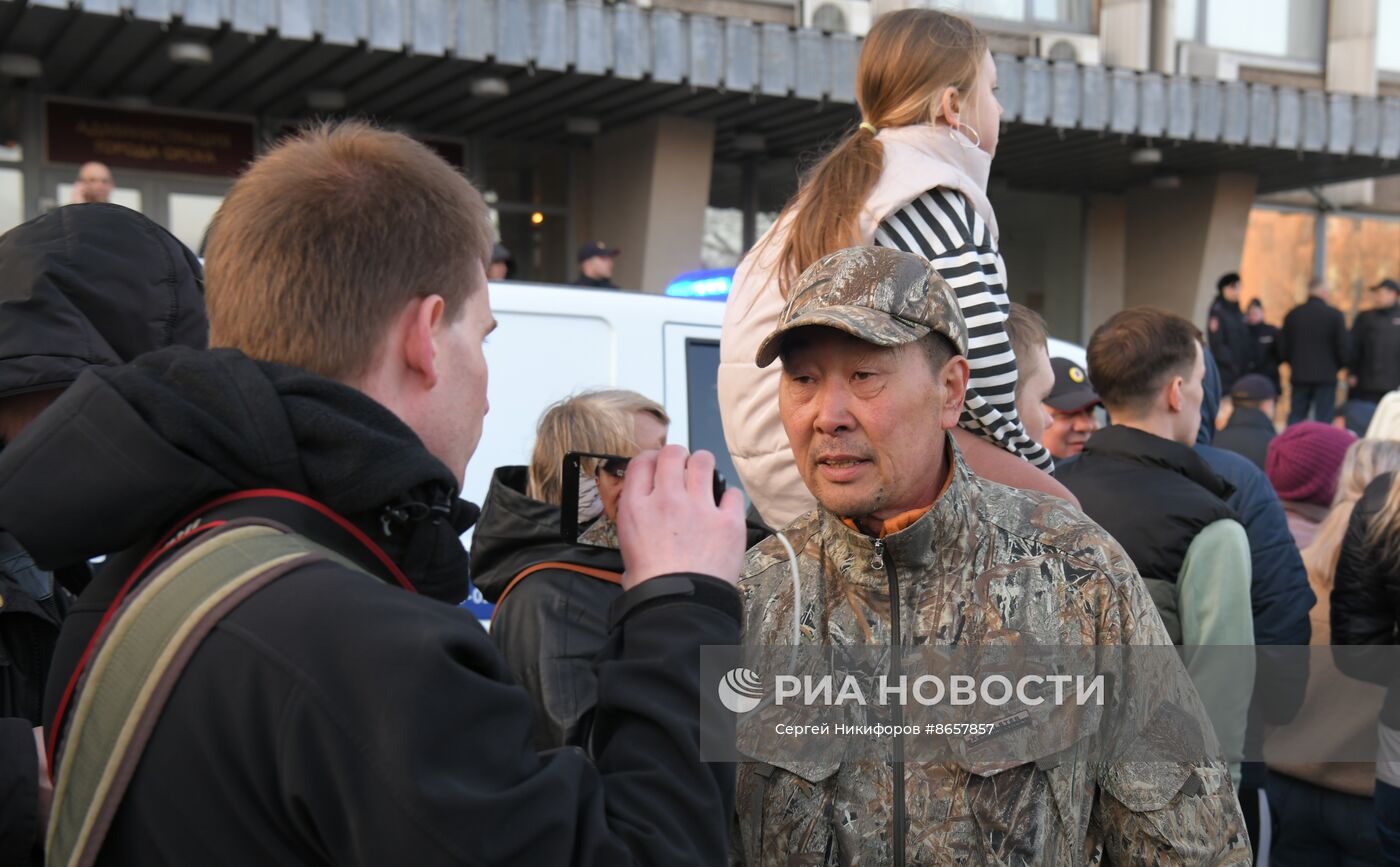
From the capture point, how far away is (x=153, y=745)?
1.27 m

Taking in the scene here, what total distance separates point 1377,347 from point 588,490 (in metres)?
15.3

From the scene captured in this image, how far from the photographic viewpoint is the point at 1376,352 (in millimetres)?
15047

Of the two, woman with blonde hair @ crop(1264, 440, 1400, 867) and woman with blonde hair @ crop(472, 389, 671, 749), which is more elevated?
woman with blonde hair @ crop(472, 389, 671, 749)

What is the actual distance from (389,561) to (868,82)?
5.73ft

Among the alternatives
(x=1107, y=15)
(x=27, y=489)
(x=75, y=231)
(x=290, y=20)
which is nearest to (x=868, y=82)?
(x=75, y=231)

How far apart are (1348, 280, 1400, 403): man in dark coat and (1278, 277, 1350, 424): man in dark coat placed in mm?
157

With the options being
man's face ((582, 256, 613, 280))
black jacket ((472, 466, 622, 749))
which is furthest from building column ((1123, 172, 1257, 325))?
black jacket ((472, 466, 622, 749))

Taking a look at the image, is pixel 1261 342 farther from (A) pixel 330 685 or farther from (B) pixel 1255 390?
Answer: (A) pixel 330 685

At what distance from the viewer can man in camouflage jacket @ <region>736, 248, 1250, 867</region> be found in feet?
6.56

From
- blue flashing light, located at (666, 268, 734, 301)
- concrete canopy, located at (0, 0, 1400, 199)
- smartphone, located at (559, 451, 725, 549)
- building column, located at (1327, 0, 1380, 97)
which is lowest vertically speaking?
smartphone, located at (559, 451, 725, 549)

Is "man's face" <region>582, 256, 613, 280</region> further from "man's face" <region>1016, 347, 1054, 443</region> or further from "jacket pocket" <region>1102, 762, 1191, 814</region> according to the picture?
"jacket pocket" <region>1102, 762, 1191, 814</region>

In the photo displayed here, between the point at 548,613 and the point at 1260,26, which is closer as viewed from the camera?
the point at 548,613

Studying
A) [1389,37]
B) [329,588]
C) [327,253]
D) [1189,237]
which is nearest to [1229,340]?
[1189,237]

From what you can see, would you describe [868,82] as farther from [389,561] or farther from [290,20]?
[290,20]
